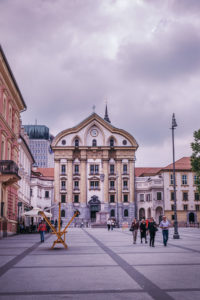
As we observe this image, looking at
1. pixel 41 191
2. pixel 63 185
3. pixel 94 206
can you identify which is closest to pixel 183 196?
pixel 94 206

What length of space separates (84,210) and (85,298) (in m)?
71.7

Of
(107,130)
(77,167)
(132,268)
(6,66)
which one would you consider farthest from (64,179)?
(132,268)

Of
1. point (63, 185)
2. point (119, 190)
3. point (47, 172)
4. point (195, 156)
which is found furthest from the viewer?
point (47, 172)

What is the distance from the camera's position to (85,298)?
23.2ft

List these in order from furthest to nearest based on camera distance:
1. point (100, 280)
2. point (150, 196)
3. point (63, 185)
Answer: point (63, 185) < point (150, 196) < point (100, 280)

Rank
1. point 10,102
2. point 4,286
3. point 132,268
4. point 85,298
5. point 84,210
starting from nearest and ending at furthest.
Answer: point 85,298 < point 4,286 < point 132,268 < point 10,102 < point 84,210

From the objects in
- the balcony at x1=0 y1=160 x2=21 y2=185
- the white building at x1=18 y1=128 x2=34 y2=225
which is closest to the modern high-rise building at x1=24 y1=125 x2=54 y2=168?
the white building at x1=18 y1=128 x2=34 y2=225

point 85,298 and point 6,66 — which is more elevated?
point 6,66

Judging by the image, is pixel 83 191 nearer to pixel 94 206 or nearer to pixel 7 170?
pixel 94 206

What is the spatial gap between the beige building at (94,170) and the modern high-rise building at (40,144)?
114 m

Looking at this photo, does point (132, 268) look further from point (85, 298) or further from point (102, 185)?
point (102, 185)

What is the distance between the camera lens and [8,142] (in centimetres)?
3105

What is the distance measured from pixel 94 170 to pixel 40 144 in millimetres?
119060

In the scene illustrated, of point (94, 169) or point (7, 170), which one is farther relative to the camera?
point (94, 169)
